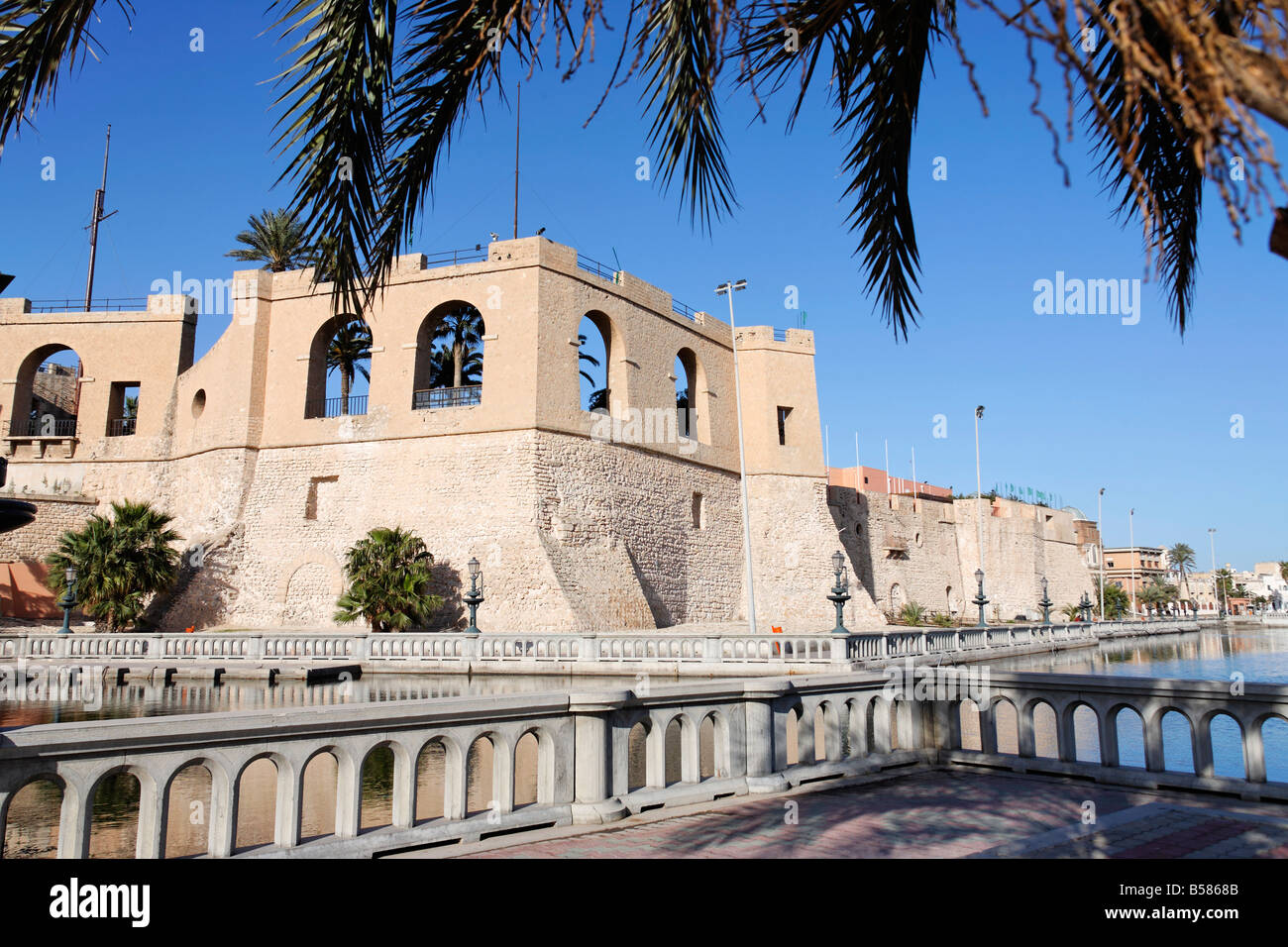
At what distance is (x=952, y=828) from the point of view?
469 cm

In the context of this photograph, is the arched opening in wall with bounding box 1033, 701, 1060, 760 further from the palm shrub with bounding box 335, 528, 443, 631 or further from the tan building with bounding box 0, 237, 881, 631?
the palm shrub with bounding box 335, 528, 443, 631

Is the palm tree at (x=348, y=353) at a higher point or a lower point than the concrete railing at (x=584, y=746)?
higher

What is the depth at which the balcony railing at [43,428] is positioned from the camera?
96.5 ft

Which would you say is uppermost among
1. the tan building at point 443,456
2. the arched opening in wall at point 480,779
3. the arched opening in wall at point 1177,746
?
the tan building at point 443,456

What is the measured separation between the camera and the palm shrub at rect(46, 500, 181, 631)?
2236cm

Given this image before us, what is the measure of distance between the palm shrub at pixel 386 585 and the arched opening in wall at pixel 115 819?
1190 cm

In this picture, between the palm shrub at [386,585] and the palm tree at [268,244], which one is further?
the palm tree at [268,244]

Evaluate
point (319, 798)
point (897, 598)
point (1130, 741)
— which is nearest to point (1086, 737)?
point (1130, 741)

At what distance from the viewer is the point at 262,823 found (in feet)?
23.4

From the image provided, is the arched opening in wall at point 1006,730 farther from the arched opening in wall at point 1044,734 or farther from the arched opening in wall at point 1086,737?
the arched opening in wall at point 1086,737

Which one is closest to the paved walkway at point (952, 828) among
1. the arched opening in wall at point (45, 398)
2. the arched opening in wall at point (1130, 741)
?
the arched opening in wall at point (1130, 741)

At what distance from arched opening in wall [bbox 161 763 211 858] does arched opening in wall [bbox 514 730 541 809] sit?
7.69 ft

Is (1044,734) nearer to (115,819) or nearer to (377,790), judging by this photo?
(377,790)

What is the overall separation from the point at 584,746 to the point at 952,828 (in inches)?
79.1
